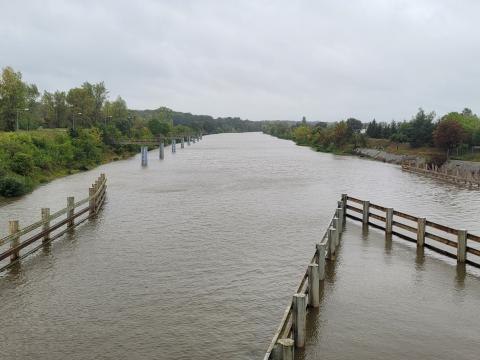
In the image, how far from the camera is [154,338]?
45.8ft

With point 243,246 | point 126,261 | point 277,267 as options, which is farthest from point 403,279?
point 126,261

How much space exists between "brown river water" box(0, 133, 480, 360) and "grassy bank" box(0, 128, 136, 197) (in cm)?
1015

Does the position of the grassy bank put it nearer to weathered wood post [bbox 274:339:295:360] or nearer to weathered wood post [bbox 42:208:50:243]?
weathered wood post [bbox 42:208:50:243]

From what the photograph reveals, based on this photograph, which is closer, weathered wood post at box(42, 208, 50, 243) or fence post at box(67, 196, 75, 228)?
weathered wood post at box(42, 208, 50, 243)

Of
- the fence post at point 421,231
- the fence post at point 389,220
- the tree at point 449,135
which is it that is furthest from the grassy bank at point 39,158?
the tree at point 449,135

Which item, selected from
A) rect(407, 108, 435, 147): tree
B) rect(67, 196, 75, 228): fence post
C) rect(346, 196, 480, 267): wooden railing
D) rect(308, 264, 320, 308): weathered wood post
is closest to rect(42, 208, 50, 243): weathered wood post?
rect(67, 196, 75, 228): fence post

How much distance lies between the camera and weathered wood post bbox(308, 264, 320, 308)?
15.0 meters

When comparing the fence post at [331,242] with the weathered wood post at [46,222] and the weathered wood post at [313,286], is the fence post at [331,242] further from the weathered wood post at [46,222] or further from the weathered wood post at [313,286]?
the weathered wood post at [46,222]

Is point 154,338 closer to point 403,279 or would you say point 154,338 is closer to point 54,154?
point 403,279

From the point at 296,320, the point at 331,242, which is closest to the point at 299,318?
the point at 296,320

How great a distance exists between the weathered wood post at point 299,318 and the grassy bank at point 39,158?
112 feet

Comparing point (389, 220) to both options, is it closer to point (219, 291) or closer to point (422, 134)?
point (219, 291)

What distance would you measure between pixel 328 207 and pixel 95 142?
189 ft

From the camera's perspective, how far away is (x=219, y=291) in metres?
17.7
